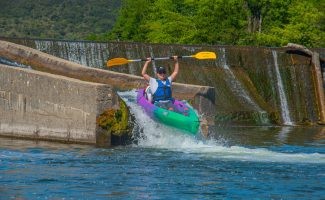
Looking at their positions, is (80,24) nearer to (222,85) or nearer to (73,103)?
(222,85)

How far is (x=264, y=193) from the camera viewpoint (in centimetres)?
1942

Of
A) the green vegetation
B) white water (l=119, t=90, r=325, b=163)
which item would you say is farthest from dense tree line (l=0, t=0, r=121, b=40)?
white water (l=119, t=90, r=325, b=163)

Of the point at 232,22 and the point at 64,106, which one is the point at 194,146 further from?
the point at 232,22

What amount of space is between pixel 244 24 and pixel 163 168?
33.2 m

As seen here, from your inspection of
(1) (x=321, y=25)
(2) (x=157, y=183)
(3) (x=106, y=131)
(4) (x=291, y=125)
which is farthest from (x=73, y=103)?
(1) (x=321, y=25)

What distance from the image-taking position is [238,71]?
41.3 metres

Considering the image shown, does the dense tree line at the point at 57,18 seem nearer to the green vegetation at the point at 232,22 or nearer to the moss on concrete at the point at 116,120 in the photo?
the green vegetation at the point at 232,22

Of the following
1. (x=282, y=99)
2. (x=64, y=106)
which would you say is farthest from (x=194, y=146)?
(x=282, y=99)

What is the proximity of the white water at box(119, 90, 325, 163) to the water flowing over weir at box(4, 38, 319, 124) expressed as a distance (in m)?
10.8

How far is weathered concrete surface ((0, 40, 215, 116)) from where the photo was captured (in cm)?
2922

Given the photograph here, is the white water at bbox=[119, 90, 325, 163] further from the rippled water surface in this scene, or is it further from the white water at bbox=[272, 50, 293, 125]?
the white water at bbox=[272, 50, 293, 125]

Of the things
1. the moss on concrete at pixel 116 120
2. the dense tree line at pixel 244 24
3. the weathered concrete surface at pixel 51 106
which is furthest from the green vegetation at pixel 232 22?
the moss on concrete at pixel 116 120

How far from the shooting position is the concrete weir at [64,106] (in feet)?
85.2

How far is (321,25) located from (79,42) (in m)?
21.9
